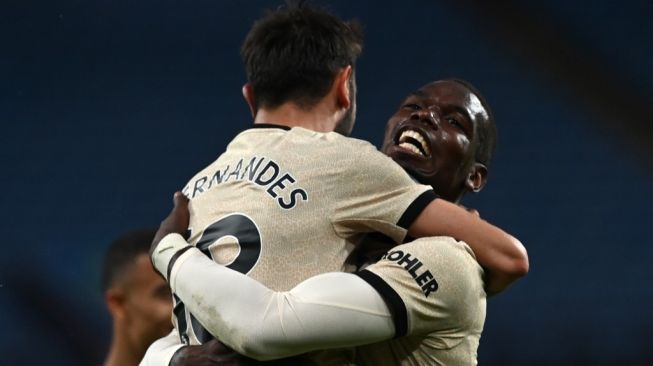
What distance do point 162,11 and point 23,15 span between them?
1.75 feet

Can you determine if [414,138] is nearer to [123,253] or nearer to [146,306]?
[146,306]

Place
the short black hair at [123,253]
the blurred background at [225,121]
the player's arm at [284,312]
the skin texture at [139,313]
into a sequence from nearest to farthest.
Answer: the player's arm at [284,312]
the skin texture at [139,313]
the short black hair at [123,253]
the blurred background at [225,121]

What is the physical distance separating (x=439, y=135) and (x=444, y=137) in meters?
0.01

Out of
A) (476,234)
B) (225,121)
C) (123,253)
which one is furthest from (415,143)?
(225,121)

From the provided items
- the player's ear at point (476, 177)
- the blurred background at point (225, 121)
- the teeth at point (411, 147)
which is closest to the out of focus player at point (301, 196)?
the teeth at point (411, 147)

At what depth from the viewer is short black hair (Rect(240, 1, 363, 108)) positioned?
75.4 inches

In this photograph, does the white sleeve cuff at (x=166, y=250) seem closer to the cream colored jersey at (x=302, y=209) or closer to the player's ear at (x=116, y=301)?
the cream colored jersey at (x=302, y=209)

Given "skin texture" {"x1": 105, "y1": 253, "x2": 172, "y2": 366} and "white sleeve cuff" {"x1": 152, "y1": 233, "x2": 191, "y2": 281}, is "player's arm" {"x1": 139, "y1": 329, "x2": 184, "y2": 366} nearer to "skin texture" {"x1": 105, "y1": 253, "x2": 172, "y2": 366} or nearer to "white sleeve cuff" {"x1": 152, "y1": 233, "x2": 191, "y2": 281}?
"white sleeve cuff" {"x1": 152, "y1": 233, "x2": 191, "y2": 281}

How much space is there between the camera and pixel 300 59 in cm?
192

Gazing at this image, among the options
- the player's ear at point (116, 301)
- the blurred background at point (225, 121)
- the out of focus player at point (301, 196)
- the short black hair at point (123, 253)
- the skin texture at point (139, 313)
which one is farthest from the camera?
the blurred background at point (225, 121)

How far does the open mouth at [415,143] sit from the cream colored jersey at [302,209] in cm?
34

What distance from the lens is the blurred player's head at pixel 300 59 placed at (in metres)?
1.92

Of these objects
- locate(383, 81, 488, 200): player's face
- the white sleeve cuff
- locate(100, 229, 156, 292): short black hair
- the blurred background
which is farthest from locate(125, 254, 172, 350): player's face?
the white sleeve cuff

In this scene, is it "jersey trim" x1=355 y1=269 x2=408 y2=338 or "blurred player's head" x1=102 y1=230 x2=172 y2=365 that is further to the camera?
"blurred player's head" x1=102 y1=230 x2=172 y2=365
